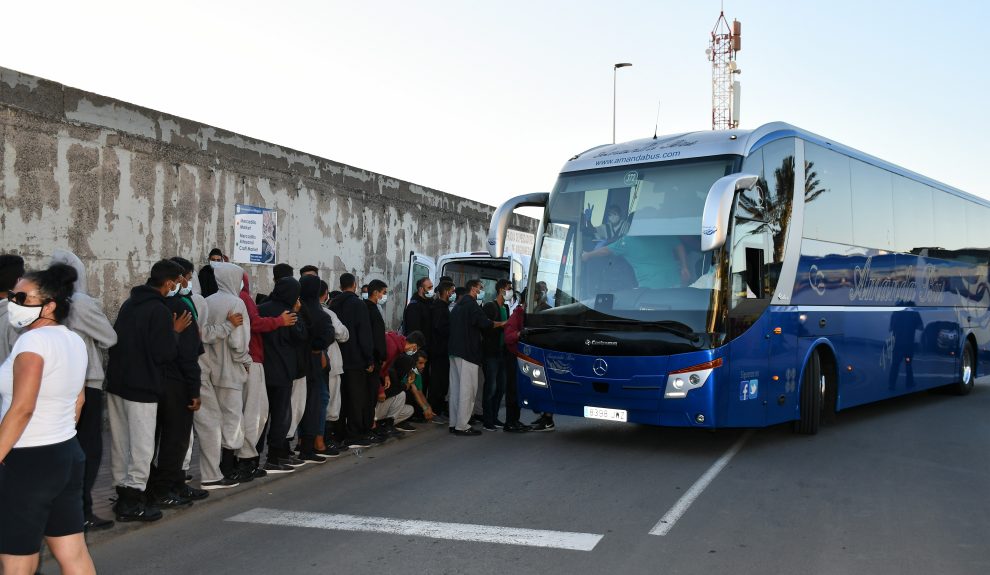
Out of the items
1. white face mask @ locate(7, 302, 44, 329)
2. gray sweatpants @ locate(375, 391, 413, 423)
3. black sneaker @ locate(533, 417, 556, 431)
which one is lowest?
black sneaker @ locate(533, 417, 556, 431)

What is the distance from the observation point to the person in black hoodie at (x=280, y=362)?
793cm

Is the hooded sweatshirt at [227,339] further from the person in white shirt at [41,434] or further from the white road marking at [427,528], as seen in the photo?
the person in white shirt at [41,434]

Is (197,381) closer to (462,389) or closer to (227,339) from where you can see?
(227,339)

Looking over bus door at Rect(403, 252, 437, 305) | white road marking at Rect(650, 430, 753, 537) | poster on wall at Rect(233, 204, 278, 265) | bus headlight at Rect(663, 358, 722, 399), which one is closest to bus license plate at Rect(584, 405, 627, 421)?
bus headlight at Rect(663, 358, 722, 399)

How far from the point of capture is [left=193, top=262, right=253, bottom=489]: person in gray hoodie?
724cm

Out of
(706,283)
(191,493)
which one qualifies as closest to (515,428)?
(706,283)

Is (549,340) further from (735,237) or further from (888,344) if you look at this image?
(888,344)

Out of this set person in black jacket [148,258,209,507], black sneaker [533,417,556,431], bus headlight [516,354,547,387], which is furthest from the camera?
black sneaker [533,417,556,431]

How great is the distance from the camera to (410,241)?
59.4ft

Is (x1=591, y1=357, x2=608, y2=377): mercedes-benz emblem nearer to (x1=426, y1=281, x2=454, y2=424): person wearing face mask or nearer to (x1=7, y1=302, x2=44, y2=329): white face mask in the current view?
(x1=426, y1=281, x2=454, y2=424): person wearing face mask

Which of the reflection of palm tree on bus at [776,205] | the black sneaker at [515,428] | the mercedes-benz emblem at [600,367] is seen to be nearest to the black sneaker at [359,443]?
the black sneaker at [515,428]

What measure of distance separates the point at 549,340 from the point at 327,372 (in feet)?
7.85

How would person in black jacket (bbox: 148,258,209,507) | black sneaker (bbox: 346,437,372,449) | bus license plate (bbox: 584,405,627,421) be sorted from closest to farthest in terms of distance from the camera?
person in black jacket (bbox: 148,258,209,507), bus license plate (bbox: 584,405,627,421), black sneaker (bbox: 346,437,372,449)

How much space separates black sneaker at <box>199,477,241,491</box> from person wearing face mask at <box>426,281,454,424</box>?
13.6 ft
